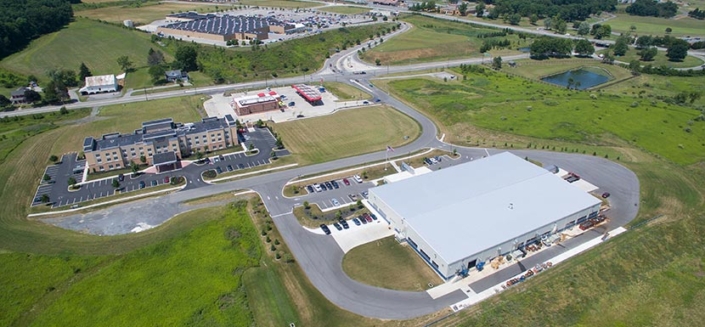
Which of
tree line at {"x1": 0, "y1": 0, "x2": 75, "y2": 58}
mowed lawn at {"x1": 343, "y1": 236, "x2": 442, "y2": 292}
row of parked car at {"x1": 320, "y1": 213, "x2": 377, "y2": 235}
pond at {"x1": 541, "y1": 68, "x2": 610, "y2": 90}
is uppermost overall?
tree line at {"x1": 0, "y1": 0, "x2": 75, "y2": 58}

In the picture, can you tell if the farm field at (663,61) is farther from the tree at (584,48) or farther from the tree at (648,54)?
the tree at (584,48)

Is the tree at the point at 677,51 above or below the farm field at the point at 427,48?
below

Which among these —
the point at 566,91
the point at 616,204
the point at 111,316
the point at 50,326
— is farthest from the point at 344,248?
the point at 566,91

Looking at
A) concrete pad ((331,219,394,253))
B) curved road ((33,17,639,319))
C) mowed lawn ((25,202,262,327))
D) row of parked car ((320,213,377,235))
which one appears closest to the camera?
mowed lawn ((25,202,262,327))

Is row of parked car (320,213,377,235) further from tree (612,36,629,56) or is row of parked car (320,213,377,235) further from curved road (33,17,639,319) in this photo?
tree (612,36,629,56)

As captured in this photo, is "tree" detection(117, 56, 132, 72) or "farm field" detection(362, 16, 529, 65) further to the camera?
"farm field" detection(362, 16, 529, 65)

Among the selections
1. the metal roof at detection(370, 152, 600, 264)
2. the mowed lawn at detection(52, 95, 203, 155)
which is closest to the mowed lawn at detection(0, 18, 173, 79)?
the mowed lawn at detection(52, 95, 203, 155)

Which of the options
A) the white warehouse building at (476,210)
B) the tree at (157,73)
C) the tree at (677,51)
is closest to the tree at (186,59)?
the tree at (157,73)
